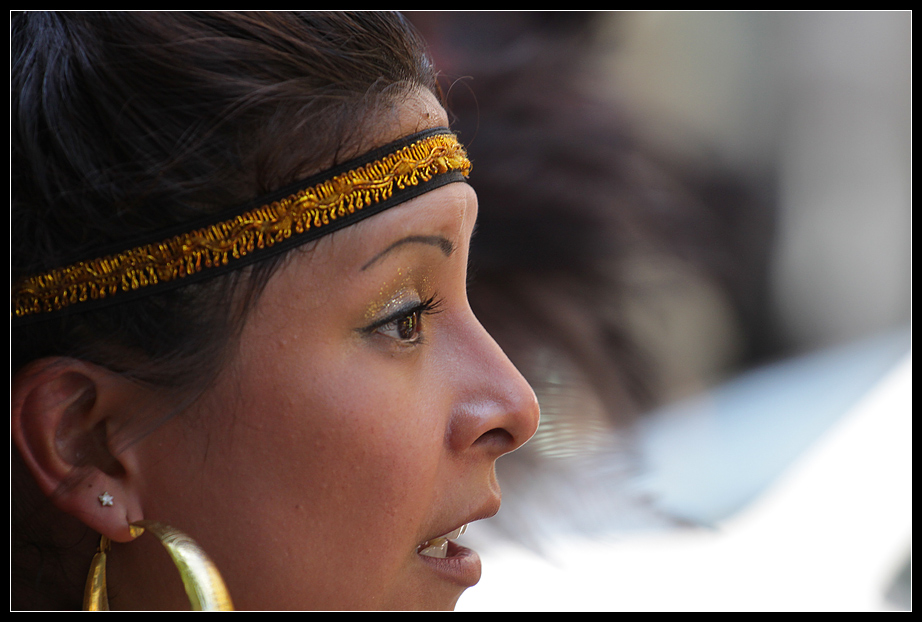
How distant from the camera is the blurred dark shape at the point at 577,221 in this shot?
1752 millimetres

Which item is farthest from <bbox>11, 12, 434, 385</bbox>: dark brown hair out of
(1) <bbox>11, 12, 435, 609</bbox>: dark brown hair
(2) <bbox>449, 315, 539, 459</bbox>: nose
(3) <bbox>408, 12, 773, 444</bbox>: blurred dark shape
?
(3) <bbox>408, 12, 773, 444</bbox>: blurred dark shape

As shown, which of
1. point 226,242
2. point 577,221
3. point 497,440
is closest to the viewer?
point 226,242

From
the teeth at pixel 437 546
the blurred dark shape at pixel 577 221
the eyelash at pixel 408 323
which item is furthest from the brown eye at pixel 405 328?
the blurred dark shape at pixel 577 221

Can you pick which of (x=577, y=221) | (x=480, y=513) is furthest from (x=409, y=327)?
(x=577, y=221)

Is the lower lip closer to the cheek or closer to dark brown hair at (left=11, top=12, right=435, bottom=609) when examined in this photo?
the cheek

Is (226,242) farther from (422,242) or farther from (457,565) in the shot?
(457,565)

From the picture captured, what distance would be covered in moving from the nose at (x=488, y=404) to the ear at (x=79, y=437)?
0.37 meters

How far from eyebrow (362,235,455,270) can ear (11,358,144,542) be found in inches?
11.7

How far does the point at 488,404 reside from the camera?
83 cm

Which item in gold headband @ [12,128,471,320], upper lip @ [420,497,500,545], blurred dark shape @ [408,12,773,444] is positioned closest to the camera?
gold headband @ [12,128,471,320]

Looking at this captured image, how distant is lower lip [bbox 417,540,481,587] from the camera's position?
85 centimetres

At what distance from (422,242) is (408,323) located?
0.33 ft

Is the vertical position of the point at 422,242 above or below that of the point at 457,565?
above

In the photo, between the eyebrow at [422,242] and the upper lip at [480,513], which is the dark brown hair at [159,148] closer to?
the eyebrow at [422,242]
